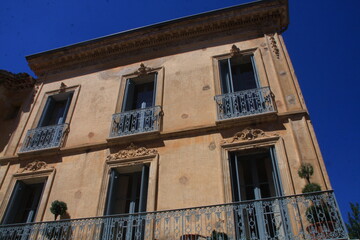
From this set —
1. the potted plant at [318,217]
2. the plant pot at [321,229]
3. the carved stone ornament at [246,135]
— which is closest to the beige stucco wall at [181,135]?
the carved stone ornament at [246,135]

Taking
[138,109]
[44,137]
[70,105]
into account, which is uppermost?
[70,105]

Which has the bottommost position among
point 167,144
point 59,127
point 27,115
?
point 167,144

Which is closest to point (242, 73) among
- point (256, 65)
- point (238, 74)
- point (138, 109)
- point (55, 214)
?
point (238, 74)

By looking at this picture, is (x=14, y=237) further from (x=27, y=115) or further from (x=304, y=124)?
(x=304, y=124)

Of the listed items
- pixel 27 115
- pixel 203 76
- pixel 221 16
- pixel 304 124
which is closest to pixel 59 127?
pixel 27 115

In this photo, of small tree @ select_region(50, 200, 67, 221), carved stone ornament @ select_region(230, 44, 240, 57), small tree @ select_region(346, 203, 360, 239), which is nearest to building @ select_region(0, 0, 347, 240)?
carved stone ornament @ select_region(230, 44, 240, 57)

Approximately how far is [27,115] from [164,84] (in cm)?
484

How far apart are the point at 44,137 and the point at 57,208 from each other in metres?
2.88

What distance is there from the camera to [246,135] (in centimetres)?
751

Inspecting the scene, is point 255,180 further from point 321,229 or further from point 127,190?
point 127,190

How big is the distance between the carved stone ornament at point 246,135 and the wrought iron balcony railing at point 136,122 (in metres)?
2.02

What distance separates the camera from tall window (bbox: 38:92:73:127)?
10195mm

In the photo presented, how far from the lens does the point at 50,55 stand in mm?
11648

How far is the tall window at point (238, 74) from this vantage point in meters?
8.96
